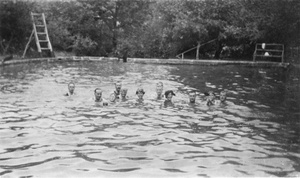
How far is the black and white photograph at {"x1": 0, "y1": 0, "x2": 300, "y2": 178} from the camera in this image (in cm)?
773

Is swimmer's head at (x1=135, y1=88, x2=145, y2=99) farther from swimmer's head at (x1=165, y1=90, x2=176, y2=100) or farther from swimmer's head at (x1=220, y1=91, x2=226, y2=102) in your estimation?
swimmer's head at (x1=220, y1=91, x2=226, y2=102)

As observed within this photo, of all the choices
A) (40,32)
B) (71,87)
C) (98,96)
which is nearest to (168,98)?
Answer: (98,96)

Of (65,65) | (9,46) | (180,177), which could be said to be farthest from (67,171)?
(9,46)

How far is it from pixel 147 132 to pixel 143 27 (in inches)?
856

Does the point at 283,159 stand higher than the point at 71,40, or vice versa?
the point at 71,40

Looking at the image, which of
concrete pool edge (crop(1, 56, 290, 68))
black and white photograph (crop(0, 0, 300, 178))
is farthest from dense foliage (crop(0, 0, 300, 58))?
concrete pool edge (crop(1, 56, 290, 68))

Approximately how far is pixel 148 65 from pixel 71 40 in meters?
8.02

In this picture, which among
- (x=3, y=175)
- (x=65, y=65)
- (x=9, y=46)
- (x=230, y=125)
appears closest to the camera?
(x=3, y=175)

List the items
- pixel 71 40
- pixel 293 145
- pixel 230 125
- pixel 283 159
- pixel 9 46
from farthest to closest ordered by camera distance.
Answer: pixel 71 40 → pixel 9 46 → pixel 230 125 → pixel 293 145 → pixel 283 159

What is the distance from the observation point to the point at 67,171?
7055 millimetres

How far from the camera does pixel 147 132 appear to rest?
973 cm

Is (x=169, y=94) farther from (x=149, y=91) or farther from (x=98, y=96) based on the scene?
(x=98, y=96)

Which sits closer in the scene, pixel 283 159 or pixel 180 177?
pixel 180 177

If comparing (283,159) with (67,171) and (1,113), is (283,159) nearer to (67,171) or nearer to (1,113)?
(67,171)
